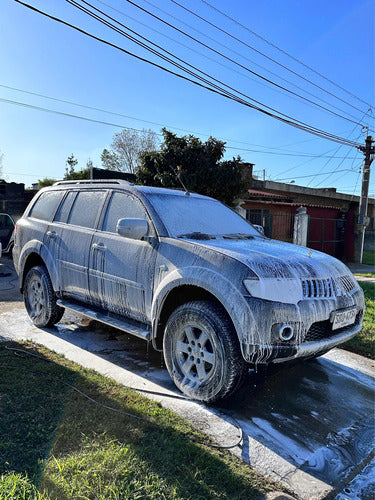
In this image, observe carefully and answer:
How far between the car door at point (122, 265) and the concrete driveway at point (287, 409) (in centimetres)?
63

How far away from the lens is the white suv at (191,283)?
291 cm

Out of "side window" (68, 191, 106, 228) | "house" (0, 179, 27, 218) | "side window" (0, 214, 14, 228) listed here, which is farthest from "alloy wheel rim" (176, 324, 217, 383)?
"house" (0, 179, 27, 218)

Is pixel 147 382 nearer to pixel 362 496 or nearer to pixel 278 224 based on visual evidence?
pixel 362 496

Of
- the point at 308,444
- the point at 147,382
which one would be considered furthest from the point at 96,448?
the point at 308,444

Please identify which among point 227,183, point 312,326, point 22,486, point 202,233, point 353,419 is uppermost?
point 227,183

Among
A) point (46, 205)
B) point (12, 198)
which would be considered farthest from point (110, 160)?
point (46, 205)

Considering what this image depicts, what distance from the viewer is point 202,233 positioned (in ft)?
12.6

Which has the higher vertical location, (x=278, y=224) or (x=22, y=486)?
(x=278, y=224)

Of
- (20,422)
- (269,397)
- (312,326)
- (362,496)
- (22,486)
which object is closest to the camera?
(22,486)

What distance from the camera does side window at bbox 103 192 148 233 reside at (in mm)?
3977

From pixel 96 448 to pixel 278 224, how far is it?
43.4 feet

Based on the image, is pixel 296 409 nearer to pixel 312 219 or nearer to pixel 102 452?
pixel 102 452

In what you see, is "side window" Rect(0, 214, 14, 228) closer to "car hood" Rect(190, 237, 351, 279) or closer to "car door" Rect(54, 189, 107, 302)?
"car door" Rect(54, 189, 107, 302)

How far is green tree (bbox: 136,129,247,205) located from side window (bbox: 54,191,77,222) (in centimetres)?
598
